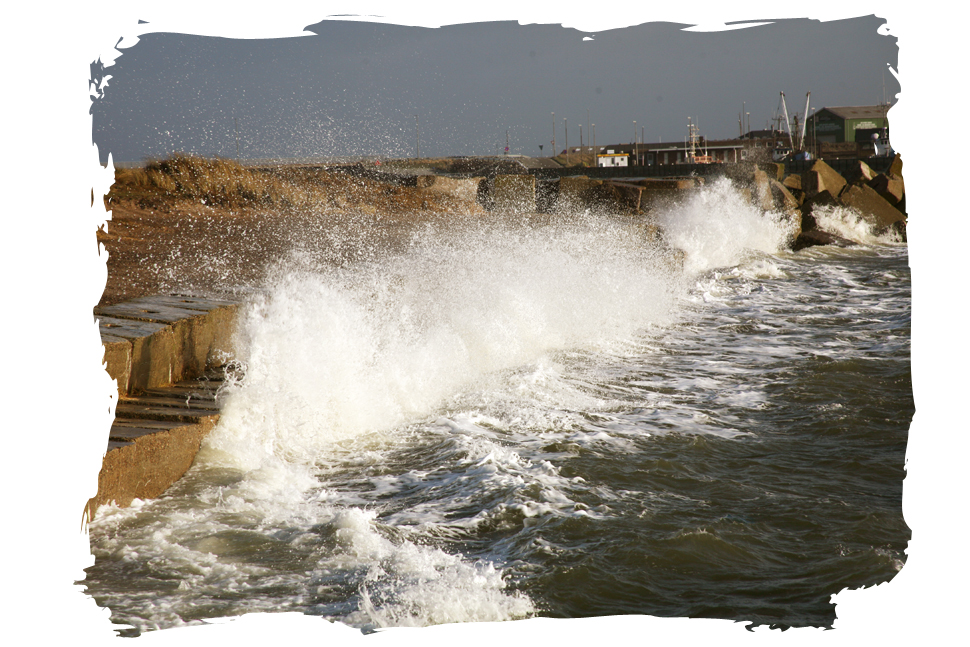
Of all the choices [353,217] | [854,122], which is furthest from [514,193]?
[854,122]

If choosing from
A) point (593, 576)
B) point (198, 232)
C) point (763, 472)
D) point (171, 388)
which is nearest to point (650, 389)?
point (763, 472)

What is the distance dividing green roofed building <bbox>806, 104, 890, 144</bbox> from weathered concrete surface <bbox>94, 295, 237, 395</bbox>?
102 inches

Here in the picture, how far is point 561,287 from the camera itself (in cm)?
709

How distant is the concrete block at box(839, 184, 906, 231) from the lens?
15.1 metres

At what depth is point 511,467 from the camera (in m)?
3.14

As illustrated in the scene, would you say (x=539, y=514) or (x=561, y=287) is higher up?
(x=561, y=287)

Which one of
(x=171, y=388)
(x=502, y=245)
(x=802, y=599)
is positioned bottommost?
(x=802, y=599)

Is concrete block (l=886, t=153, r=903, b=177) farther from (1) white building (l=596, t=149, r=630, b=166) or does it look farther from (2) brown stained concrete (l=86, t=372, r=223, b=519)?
(1) white building (l=596, t=149, r=630, b=166)

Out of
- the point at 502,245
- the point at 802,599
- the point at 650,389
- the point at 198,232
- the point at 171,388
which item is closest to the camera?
the point at 802,599

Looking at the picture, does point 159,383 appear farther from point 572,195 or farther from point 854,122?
point 572,195

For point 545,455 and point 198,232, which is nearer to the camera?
point 545,455

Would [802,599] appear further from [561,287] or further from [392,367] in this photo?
[561,287]

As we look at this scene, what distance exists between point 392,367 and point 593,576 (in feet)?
7.86

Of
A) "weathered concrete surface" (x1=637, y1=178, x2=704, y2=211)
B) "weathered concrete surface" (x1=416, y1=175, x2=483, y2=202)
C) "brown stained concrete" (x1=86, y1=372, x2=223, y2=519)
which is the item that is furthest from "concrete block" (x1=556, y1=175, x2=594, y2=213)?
"brown stained concrete" (x1=86, y1=372, x2=223, y2=519)
